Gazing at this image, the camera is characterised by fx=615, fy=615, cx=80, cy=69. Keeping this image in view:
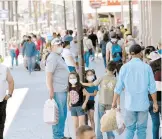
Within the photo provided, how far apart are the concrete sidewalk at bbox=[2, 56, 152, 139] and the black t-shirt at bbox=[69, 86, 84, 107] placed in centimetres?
132

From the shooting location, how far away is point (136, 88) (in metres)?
8.78

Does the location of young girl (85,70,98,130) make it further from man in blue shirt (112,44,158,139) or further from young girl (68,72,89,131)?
man in blue shirt (112,44,158,139)

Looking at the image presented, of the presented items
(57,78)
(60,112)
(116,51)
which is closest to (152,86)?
(57,78)

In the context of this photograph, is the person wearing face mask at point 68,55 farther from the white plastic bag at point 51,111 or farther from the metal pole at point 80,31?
the white plastic bag at point 51,111

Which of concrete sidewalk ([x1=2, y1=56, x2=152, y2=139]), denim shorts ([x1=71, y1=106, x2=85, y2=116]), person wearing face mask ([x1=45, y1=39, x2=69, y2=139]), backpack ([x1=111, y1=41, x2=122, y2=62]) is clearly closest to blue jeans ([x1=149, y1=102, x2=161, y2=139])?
concrete sidewalk ([x1=2, y1=56, x2=152, y2=139])

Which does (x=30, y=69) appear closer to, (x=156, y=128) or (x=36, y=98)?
(x=36, y=98)

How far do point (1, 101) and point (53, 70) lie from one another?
1.04 meters

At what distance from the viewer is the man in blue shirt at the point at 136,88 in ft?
28.6

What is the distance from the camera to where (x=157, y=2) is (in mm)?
29438

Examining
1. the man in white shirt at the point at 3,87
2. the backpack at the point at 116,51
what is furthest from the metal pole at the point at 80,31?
the backpack at the point at 116,51

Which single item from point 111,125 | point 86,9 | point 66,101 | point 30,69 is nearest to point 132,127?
point 111,125

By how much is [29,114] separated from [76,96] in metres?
4.56

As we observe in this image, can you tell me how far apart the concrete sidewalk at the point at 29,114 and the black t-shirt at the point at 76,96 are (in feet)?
4.32

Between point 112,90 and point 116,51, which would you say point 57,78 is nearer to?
point 112,90
